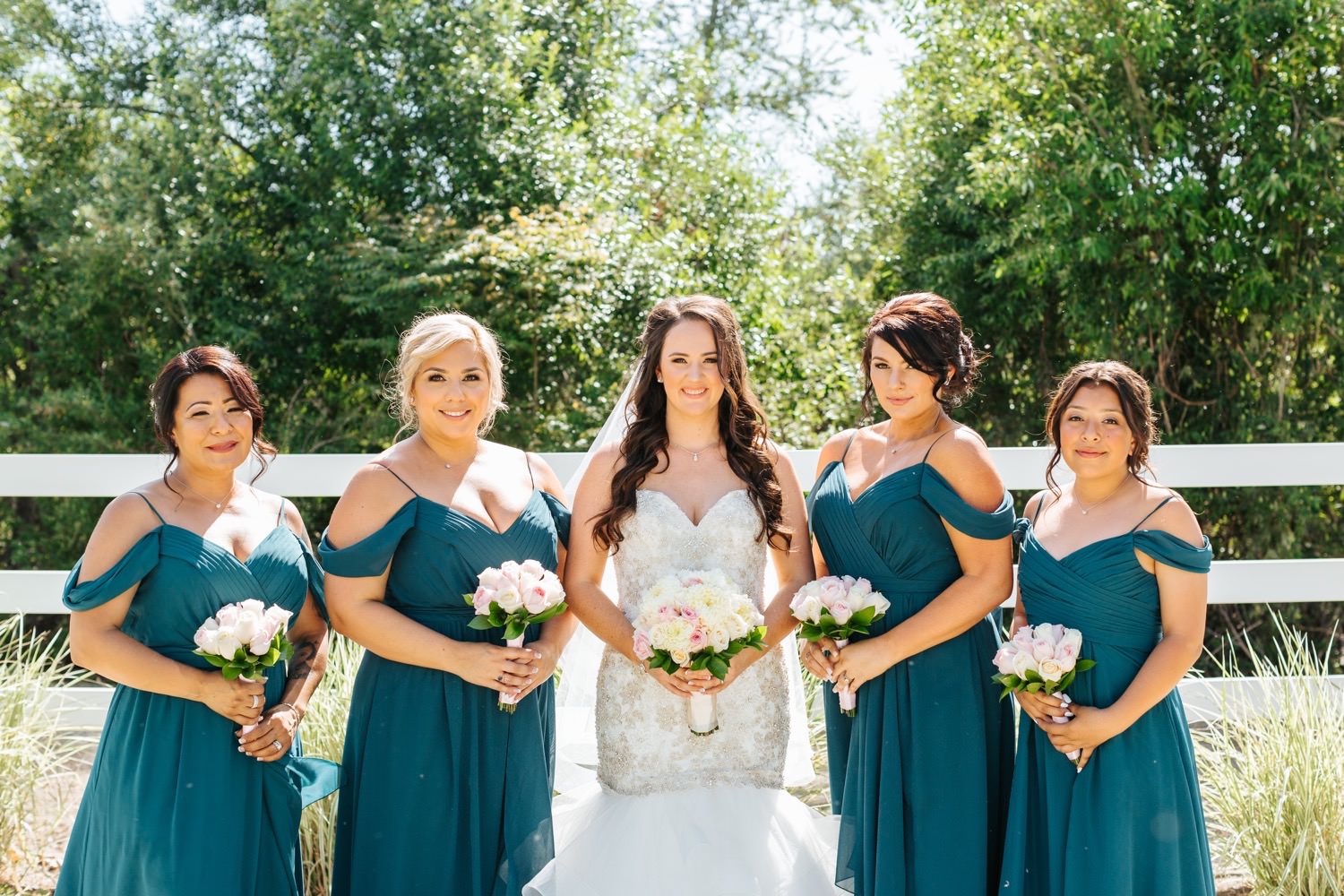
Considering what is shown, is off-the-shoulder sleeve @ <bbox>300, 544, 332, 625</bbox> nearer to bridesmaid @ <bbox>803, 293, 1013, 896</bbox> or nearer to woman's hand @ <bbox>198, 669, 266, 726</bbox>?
woman's hand @ <bbox>198, 669, 266, 726</bbox>

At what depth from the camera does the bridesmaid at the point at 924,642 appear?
390cm

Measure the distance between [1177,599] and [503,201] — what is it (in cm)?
874

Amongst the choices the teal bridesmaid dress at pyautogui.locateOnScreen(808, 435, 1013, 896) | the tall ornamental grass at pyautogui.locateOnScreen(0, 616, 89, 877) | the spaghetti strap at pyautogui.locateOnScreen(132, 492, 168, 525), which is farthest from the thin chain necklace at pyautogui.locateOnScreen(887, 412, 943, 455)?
the tall ornamental grass at pyautogui.locateOnScreen(0, 616, 89, 877)

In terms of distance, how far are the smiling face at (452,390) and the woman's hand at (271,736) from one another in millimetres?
1038

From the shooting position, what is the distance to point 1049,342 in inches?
457

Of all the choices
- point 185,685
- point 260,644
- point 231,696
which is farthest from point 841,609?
point 185,685

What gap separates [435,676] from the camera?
12.9 ft

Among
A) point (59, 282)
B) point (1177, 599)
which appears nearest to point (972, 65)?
point (1177, 599)

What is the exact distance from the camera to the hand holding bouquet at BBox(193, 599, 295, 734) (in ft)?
11.3

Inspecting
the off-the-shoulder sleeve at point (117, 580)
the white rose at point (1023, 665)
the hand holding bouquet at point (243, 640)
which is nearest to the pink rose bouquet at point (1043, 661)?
the white rose at point (1023, 665)

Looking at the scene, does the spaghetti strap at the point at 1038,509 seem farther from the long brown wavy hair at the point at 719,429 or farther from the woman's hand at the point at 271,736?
the woman's hand at the point at 271,736

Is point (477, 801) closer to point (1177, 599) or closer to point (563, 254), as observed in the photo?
point (1177, 599)

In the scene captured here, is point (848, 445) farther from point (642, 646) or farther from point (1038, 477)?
point (1038, 477)

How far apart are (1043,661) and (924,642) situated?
469 mm
